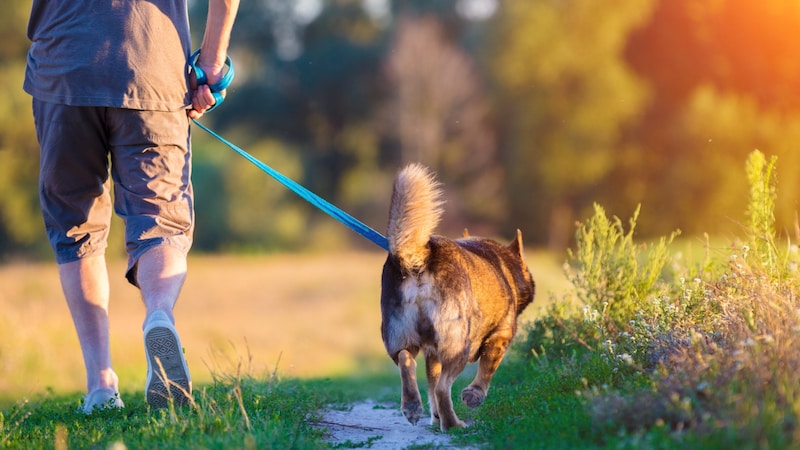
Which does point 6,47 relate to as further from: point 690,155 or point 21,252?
point 690,155

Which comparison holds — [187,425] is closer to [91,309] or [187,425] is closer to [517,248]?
[91,309]

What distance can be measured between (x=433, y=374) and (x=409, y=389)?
0.93 feet

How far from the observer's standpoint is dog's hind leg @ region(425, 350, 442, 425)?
4609 mm

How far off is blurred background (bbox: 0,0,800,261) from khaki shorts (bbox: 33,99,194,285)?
66.9 ft

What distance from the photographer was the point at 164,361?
396 centimetres

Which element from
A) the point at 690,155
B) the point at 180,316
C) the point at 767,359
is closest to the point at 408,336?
the point at 767,359

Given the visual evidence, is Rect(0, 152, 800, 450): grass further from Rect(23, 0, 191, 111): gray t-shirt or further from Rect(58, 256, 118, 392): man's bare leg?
Rect(23, 0, 191, 111): gray t-shirt

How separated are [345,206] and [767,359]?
29453 millimetres

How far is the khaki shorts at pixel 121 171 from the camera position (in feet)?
14.0

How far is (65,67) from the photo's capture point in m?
4.22

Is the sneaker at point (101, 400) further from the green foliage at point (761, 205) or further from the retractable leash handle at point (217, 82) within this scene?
the green foliage at point (761, 205)

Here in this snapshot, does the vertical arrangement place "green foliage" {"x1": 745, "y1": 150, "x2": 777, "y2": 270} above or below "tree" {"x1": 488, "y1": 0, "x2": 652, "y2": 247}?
below

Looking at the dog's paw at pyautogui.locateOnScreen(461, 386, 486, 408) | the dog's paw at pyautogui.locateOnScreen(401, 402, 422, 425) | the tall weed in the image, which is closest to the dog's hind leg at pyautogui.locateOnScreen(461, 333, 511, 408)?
the dog's paw at pyautogui.locateOnScreen(461, 386, 486, 408)

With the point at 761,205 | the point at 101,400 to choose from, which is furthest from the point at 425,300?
the point at 761,205
